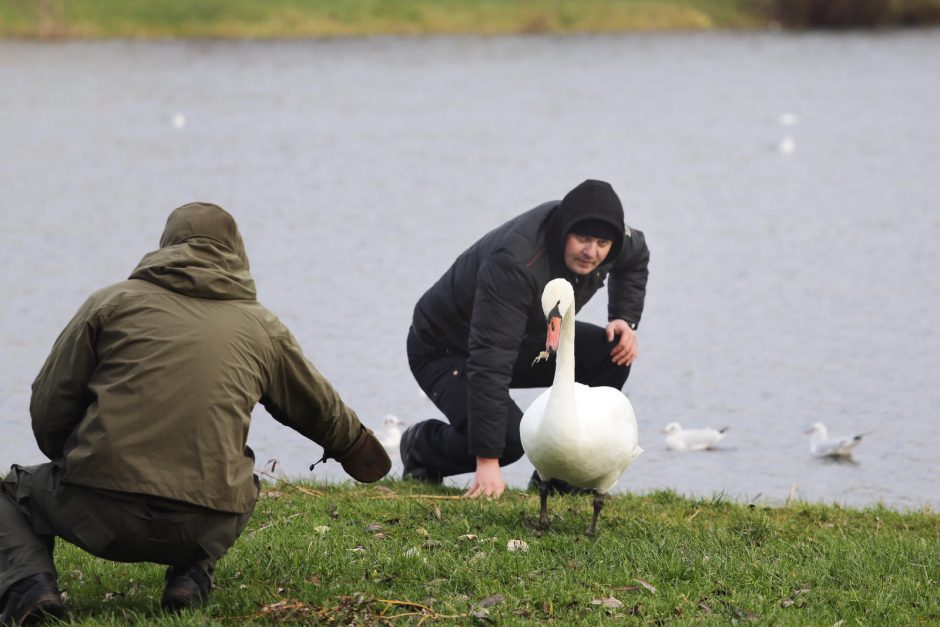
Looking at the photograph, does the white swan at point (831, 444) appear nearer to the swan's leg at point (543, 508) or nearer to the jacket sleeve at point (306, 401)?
the swan's leg at point (543, 508)

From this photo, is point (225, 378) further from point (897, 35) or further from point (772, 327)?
point (897, 35)

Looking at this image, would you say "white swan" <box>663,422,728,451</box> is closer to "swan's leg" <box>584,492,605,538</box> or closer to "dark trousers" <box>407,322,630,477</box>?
"dark trousers" <box>407,322,630,477</box>

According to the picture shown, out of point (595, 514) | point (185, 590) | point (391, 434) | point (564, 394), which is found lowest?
point (391, 434)

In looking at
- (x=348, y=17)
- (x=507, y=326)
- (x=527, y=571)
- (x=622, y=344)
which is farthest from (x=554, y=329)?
(x=348, y=17)

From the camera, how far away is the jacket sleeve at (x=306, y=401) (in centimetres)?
531

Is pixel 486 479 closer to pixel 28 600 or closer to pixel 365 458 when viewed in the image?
pixel 365 458

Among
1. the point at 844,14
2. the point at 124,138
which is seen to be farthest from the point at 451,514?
the point at 844,14

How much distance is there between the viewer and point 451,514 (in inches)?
285

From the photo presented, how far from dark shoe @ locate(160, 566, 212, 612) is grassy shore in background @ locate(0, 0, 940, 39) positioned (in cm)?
5198

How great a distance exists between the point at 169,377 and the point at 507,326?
9.73ft

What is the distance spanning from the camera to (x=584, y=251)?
7.46 metres

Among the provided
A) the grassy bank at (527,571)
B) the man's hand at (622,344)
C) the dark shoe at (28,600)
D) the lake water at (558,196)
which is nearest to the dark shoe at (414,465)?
the grassy bank at (527,571)

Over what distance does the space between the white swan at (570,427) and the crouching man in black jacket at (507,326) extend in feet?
2.10

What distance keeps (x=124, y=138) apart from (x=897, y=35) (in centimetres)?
3876
